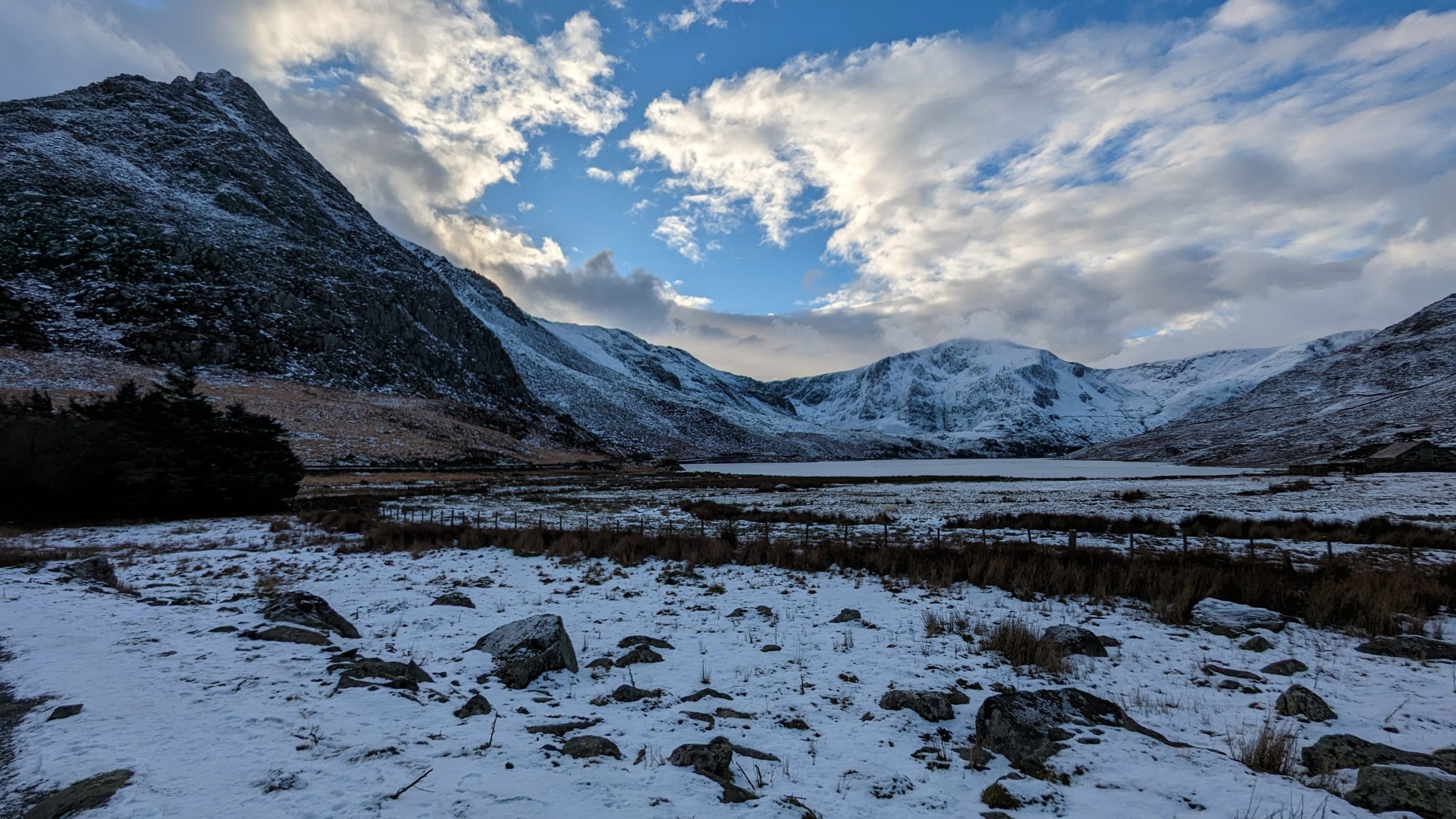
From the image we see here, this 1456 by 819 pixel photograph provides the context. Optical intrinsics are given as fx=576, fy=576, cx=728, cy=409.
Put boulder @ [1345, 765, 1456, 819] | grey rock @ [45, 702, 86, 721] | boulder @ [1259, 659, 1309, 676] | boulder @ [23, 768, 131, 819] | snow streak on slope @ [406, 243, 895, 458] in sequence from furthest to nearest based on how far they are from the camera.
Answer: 1. snow streak on slope @ [406, 243, 895, 458]
2. boulder @ [1259, 659, 1309, 676]
3. grey rock @ [45, 702, 86, 721]
4. boulder @ [1345, 765, 1456, 819]
5. boulder @ [23, 768, 131, 819]

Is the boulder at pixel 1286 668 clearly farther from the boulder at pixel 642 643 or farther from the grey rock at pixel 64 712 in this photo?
the grey rock at pixel 64 712

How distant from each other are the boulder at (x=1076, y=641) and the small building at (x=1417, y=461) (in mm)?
73881

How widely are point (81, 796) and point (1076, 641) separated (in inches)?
399

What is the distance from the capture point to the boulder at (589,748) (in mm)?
5008

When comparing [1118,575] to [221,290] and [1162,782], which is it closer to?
[1162,782]

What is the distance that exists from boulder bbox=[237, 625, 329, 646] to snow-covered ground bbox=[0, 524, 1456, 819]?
258 millimetres

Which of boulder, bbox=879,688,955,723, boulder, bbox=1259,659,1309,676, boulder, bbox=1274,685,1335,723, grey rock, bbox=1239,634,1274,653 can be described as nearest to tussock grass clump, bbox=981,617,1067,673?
boulder, bbox=879,688,955,723

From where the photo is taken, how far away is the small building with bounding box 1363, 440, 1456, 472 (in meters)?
54.6

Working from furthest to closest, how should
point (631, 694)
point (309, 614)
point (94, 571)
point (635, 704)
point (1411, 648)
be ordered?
point (94, 571), point (309, 614), point (1411, 648), point (631, 694), point (635, 704)

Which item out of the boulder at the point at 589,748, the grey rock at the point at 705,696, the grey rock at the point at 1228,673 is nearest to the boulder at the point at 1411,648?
the grey rock at the point at 1228,673

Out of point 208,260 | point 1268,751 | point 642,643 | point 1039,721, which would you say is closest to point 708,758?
point 1039,721

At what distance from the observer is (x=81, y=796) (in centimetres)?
366

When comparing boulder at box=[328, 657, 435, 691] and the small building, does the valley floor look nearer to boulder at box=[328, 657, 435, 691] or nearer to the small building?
boulder at box=[328, 657, 435, 691]

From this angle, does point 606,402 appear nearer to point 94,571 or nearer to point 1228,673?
point 94,571
